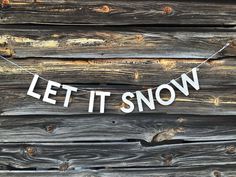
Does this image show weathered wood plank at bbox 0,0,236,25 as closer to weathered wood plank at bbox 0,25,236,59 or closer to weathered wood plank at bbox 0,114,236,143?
weathered wood plank at bbox 0,25,236,59

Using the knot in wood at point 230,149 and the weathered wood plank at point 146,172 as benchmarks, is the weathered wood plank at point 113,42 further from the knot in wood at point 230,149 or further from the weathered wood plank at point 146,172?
the weathered wood plank at point 146,172

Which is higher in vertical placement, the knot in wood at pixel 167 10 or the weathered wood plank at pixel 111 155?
the knot in wood at pixel 167 10

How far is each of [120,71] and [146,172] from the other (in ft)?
1.91

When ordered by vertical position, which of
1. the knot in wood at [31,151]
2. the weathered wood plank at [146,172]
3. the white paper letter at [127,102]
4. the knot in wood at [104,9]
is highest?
the knot in wood at [104,9]

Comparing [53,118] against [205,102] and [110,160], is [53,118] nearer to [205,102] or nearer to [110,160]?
[110,160]

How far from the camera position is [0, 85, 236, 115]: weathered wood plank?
2244mm

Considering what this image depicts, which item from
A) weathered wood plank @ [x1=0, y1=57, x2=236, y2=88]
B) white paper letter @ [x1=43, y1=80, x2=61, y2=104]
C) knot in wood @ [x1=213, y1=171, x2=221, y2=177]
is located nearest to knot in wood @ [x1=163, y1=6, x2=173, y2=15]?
weathered wood plank @ [x1=0, y1=57, x2=236, y2=88]

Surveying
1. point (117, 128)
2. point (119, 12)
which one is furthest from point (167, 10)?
point (117, 128)

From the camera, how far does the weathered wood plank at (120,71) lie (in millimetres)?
2217

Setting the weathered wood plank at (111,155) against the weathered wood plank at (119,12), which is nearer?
the weathered wood plank at (119,12)

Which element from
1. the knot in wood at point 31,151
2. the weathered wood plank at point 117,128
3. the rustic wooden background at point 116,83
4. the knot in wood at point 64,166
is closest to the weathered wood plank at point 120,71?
the rustic wooden background at point 116,83

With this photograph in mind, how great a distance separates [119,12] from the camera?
219cm

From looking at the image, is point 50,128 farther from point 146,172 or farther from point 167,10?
point 167,10

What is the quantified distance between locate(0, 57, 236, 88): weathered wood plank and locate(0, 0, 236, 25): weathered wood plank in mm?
195
